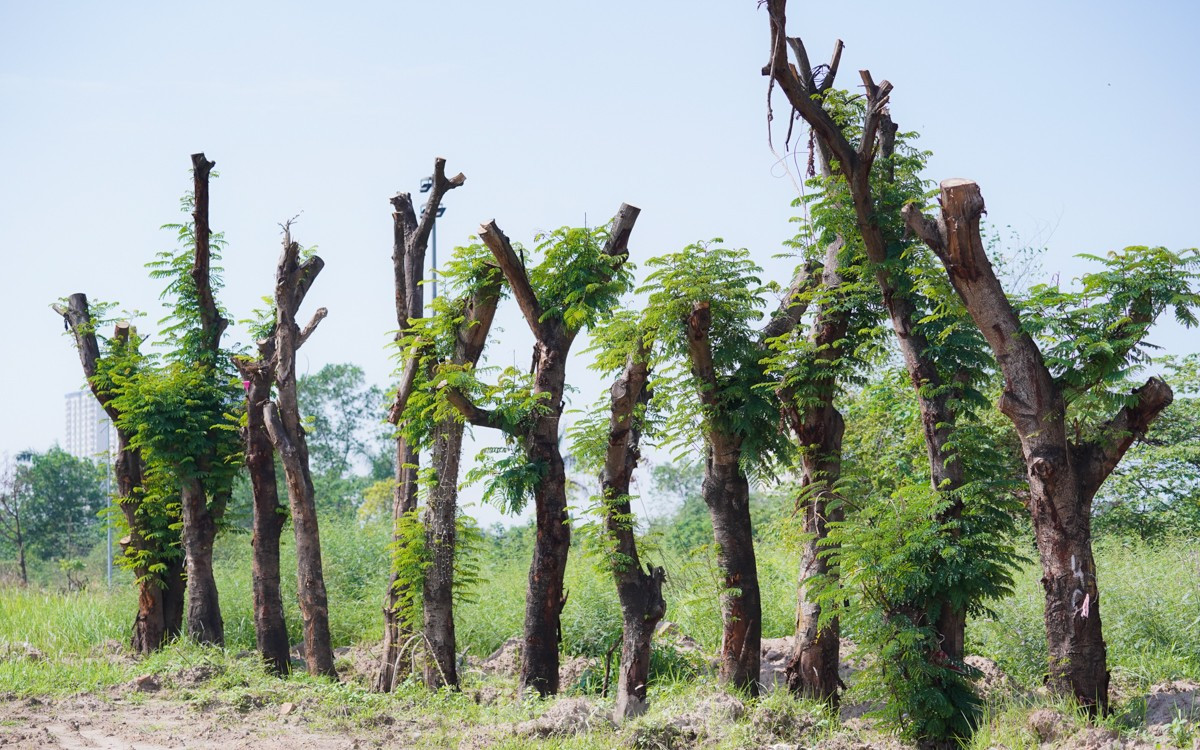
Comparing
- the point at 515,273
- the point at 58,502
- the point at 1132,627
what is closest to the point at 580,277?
the point at 515,273

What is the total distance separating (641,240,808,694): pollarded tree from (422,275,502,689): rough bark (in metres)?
2.26

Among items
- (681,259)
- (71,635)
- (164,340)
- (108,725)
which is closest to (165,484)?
(164,340)

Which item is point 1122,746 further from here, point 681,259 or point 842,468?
point 681,259

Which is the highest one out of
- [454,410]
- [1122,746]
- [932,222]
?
[932,222]

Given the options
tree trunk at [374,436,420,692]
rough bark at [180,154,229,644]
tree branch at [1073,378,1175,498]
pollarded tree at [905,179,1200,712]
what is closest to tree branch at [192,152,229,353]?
rough bark at [180,154,229,644]

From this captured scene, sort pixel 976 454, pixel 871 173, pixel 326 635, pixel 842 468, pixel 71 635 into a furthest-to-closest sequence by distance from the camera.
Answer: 1. pixel 71 635
2. pixel 326 635
3. pixel 842 468
4. pixel 871 173
5. pixel 976 454

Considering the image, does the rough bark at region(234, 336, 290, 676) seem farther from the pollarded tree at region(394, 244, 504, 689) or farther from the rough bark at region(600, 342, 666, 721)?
the rough bark at region(600, 342, 666, 721)

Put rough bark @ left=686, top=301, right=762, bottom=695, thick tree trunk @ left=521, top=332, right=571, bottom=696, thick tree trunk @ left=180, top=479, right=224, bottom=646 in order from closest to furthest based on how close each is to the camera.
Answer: rough bark @ left=686, top=301, right=762, bottom=695
thick tree trunk @ left=521, top=332, right=571, bottom=696
thick tree trunk @ left=180, top=479, right=224, bottom=646

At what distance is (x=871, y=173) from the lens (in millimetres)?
8805

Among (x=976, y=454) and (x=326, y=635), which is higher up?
(x=976, y=454)

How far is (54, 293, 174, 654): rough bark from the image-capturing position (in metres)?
13.6

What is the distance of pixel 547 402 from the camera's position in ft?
34.2

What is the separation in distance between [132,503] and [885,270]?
34.3 feet

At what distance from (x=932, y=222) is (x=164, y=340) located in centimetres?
1041
